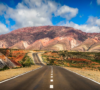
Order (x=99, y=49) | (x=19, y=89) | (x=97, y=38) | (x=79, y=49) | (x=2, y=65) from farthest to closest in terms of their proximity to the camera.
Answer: (x=97, y=38)
(x=79, y=49)
(x=99, y=49)
(x=2, y=65)
(x=19, y=89)

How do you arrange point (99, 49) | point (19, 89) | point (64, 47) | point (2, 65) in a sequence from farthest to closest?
point (64, 47), point (99, 49), point (2, 65), point (19, 89)

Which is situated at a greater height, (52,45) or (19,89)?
(52,45)

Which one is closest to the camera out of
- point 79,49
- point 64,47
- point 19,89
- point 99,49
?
point 19,89

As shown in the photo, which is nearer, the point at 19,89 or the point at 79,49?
the point at 19,89

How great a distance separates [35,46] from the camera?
643 feet

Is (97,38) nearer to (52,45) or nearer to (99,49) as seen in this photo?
(99,49)

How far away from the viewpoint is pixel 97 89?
24.6 feet

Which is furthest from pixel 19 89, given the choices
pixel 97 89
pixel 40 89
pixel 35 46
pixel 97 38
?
pixel 97 38

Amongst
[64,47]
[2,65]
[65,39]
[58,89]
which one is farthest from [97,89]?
→ [65,39]

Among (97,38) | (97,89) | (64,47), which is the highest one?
(97,38)

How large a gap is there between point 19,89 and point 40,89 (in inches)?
47.7

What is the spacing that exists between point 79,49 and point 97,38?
4638 centimetres

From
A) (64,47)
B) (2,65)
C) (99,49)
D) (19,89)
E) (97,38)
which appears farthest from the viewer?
(97,38)

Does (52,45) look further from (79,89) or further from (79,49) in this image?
(79,89)
